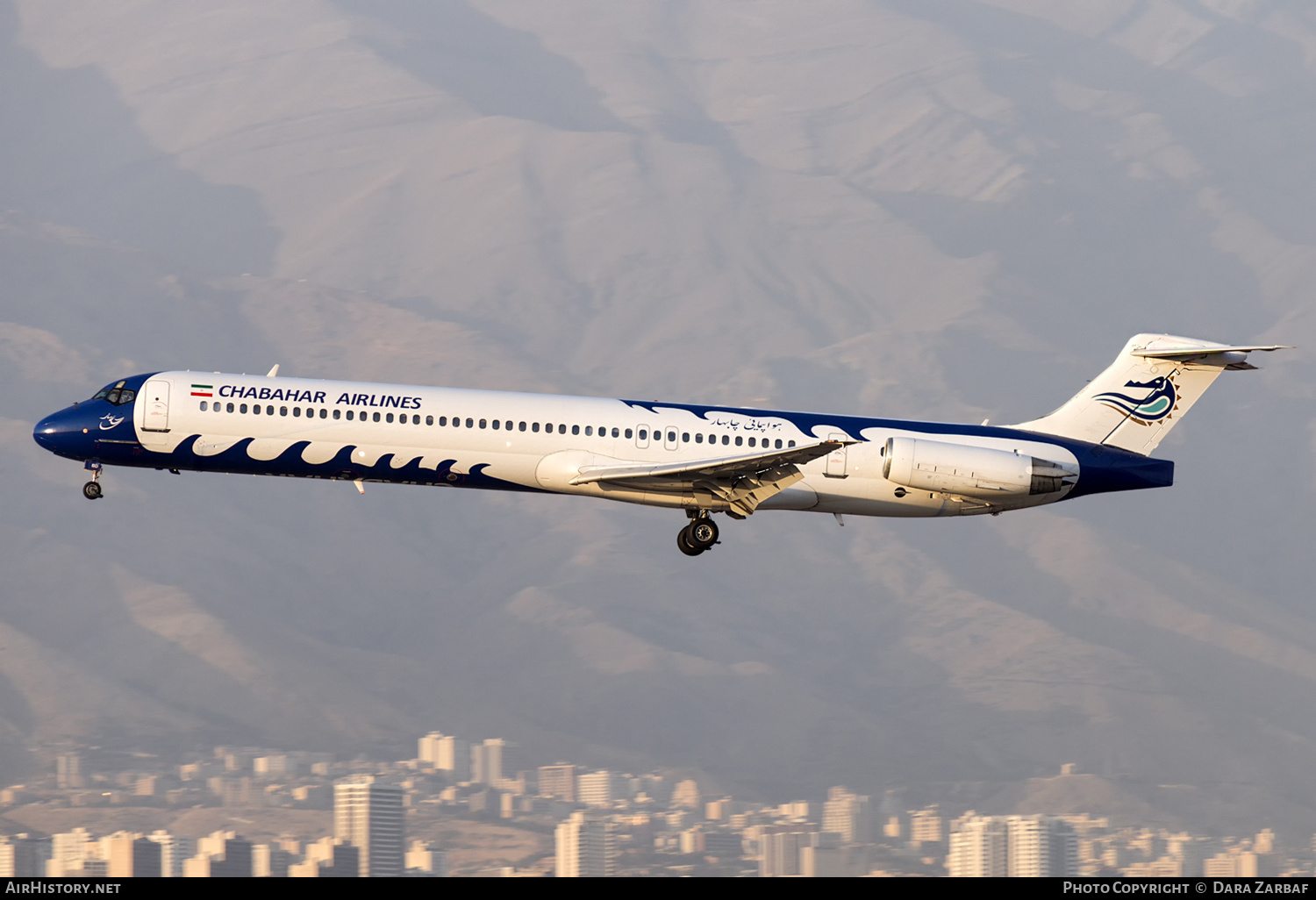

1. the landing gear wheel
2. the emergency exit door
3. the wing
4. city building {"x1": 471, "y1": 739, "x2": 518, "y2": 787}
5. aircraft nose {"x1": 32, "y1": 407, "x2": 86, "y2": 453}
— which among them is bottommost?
the landing gear wheel

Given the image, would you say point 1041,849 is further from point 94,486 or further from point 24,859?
point 94,486

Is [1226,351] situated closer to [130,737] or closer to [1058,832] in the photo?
[1058,832]

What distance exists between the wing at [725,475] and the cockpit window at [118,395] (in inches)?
443

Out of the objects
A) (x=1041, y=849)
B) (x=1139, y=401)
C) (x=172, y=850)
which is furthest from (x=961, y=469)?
(x=172, y=850)

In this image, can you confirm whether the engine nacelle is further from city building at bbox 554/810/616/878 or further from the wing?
city building at bbox 554/810/616/878

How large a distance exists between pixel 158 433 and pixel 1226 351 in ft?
89.9

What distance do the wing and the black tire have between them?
764mm

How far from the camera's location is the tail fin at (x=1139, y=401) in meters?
46.0

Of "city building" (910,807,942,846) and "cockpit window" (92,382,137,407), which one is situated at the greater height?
"cockpit window" (92,382,137,407)

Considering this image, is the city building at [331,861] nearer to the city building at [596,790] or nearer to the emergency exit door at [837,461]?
the city building at [596,790]

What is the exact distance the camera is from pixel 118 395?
42250 mm

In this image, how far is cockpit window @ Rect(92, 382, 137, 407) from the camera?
42.0 metres

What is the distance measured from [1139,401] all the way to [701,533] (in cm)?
Answer: 1266

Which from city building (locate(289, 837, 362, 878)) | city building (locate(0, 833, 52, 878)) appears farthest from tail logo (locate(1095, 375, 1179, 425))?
city building (locate(289, 837, 362, 878))
